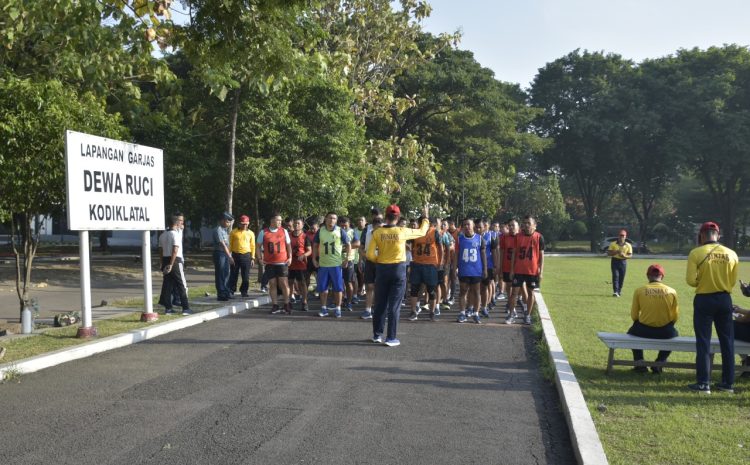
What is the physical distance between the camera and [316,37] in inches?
348

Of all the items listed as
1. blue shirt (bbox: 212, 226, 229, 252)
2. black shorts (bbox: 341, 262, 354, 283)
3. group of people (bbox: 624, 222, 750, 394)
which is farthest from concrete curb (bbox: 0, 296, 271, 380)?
group of people (bbox: 624, 222, 750, 394)

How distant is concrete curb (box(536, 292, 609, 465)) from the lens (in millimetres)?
4601

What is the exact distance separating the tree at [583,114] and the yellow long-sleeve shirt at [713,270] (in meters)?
45.1

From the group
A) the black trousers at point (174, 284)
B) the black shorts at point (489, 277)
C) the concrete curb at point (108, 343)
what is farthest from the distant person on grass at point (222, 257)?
the black shorts at point (489, 277)

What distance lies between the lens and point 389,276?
9.05 m

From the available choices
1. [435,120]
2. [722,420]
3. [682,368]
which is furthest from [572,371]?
[435,120]

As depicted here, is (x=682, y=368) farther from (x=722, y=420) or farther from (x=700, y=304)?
(x=722, y=420)

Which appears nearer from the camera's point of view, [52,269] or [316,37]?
[316,37]

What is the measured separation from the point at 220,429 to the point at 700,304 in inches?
188

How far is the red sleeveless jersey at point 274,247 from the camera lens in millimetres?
11984

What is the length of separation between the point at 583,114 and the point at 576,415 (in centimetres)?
4906

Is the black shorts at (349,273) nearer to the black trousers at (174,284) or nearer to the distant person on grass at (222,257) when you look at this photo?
the distant person on grass at (222,257)

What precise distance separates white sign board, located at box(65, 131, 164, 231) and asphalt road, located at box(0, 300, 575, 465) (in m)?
1.92

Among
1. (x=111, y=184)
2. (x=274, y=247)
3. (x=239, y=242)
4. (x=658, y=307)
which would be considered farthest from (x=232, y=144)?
(x=658, y=307)
